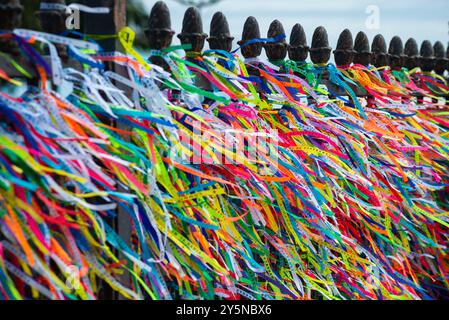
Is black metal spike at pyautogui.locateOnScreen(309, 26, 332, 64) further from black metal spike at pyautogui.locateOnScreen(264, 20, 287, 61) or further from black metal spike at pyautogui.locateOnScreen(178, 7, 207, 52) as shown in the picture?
black metal spike at pyautogui.locateOnScreen(178, 7, 207, 52)

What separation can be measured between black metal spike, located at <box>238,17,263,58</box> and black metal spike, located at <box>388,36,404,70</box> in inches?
62.2

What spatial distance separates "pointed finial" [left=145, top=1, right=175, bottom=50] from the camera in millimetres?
2926

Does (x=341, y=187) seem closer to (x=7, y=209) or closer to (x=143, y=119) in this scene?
(x=143, y=119)

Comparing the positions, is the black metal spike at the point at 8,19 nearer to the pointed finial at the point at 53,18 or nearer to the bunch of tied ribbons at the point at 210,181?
the bunch of tied ribbons at the point at 210,181

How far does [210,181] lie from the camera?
9.50 ft

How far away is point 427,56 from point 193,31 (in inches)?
110

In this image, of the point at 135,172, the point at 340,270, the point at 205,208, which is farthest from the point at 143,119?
the point at 340,270

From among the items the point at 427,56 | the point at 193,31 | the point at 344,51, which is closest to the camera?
the point at 193,31

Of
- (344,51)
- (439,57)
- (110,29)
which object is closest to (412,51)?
(439,57)

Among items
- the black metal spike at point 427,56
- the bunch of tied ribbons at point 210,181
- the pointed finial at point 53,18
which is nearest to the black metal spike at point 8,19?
the bunch of tied ribbons at point 210,181

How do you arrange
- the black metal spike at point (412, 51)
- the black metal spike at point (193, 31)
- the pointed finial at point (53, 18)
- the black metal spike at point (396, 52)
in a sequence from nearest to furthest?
the pointed finial at point (53, 18), the black metal spike at point (193, 31), the black metal spike at point (396, 52), the black metal spike at point (412, 51)

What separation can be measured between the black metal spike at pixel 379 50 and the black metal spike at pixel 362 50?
27cm

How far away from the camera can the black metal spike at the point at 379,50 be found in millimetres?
4692

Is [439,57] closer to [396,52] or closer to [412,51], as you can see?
[412,51]
